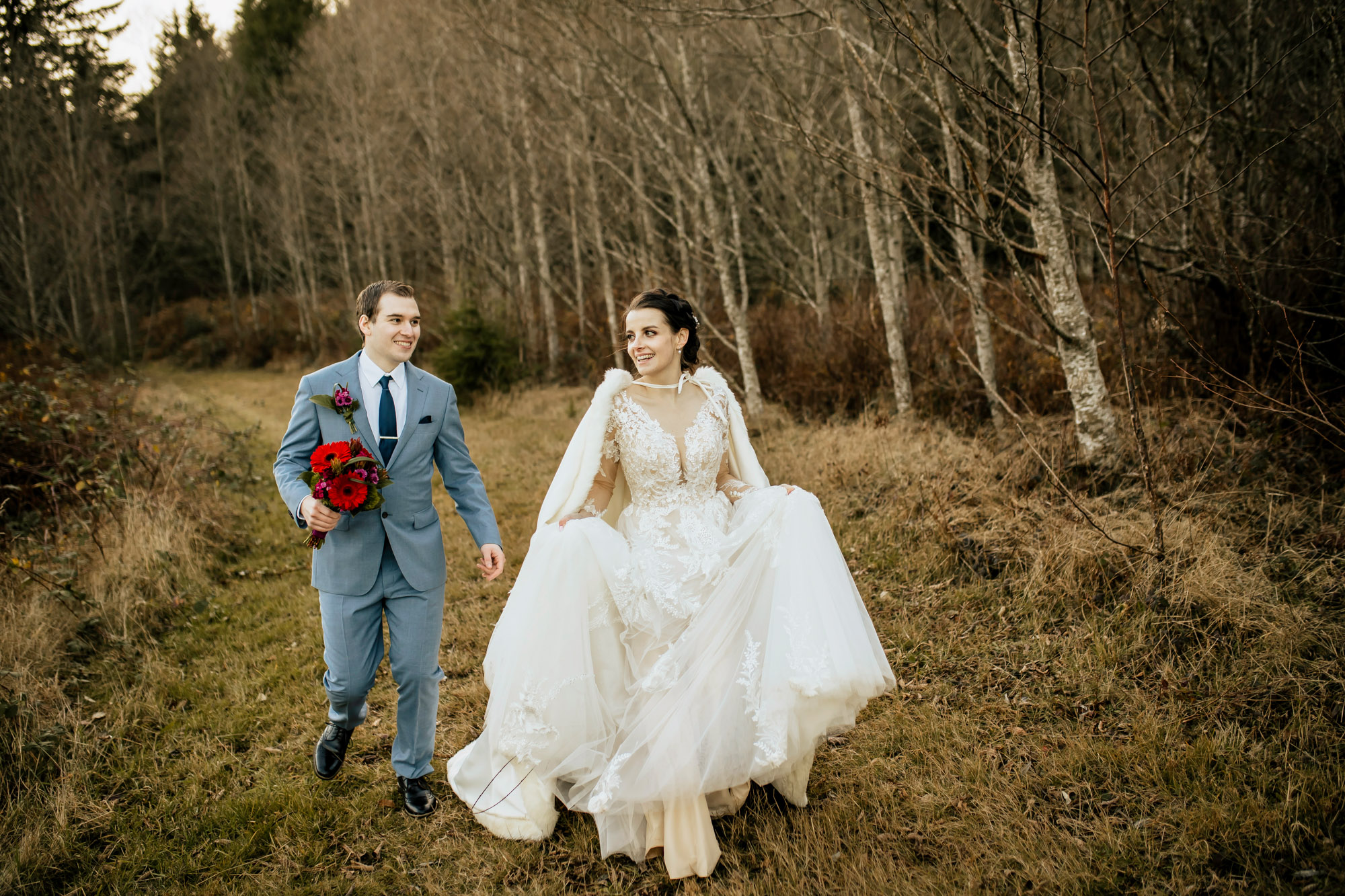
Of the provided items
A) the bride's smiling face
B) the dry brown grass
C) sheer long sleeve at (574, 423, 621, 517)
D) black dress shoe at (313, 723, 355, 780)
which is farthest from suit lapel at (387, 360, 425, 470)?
the dry brown grass

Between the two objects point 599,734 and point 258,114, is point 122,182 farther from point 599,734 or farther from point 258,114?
point 599,734

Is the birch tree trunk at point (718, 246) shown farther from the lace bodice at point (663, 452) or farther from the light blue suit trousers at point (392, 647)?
the light blue suit trousers at point (392, 647)

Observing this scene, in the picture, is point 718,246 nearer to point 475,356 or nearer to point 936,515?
point 936,515

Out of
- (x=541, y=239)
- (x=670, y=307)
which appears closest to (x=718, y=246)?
(x=670, y=307)

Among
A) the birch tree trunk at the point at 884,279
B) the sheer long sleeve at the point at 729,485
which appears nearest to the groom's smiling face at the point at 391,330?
the sheer long sleeve at the point at 729,485

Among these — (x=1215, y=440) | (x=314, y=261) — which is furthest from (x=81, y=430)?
(x=314, y=261)

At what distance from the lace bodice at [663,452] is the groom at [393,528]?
63 centimetres

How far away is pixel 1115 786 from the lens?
3.06m

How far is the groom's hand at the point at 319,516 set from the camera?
2.69 metres

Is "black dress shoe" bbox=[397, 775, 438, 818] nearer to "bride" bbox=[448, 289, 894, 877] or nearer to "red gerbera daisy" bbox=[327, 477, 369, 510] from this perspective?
"bride" bbox=[448, 289, 894, 877]

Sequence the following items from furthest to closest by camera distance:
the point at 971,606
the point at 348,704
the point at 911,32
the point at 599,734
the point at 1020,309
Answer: the point at 1020,309 → the point at 971,606 → the point at 911,32 → the point at 348,704 → the point at 599,734

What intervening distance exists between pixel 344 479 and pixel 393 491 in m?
0.34

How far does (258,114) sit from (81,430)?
25473 mm

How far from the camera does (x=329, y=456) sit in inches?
107
